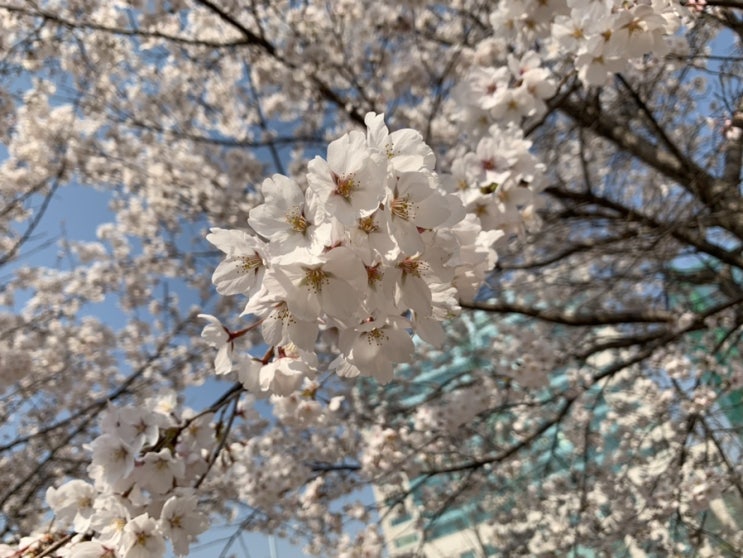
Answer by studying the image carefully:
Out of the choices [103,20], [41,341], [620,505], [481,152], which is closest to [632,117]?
[481,152]

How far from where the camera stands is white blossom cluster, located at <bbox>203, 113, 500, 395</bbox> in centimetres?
106

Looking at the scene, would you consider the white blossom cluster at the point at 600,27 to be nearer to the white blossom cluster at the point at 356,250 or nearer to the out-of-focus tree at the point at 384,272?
the out-of-focus tree at the point at 384,272

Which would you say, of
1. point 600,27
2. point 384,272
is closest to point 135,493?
point 384,272

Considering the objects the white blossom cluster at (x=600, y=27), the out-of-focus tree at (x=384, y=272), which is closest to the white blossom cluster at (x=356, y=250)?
the out-of-focus tree at (x=384, y=272)

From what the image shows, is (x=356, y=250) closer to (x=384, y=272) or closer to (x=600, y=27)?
(x=384, y=272)

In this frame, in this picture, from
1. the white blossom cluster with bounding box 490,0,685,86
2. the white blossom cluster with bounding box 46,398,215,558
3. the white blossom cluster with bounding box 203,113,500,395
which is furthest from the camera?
the white blossom cluster with bounding box 490,0,685,86

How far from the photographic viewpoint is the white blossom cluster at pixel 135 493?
156 cm

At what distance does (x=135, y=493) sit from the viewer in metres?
1.64

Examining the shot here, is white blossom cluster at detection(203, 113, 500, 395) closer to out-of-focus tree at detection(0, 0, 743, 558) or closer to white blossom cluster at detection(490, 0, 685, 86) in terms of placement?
out-of-focus tree at detection(0, 0, 743, 558)

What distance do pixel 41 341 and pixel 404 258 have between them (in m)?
7.26

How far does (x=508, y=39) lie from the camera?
8.39 ft

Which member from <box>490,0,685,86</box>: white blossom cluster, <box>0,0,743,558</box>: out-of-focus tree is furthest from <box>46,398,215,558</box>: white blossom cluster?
<box>490,0,685,86</box>: white blossom cluster

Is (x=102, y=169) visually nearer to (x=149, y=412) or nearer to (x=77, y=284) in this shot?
(x=77, y=284)

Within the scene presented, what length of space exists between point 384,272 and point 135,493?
114cm
